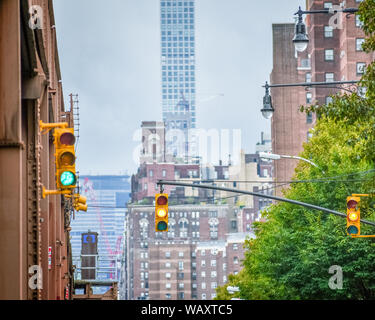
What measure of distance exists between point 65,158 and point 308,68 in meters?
123

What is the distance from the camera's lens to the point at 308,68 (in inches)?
5281

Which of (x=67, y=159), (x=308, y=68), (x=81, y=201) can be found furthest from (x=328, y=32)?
(x=67, y=159)

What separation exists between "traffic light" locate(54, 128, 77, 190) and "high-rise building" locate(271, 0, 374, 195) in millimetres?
87255

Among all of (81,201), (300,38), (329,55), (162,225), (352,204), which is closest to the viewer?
(81,201)

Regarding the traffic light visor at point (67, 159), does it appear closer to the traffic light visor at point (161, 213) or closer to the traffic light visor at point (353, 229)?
the traffic light visor at point (161, 213)

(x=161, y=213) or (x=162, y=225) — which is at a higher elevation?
(x=161, y=213)

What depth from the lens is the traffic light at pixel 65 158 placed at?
1322cm

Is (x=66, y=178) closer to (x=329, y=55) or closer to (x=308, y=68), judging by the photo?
(x=329, y=55)

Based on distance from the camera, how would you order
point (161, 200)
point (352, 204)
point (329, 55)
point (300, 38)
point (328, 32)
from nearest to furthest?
point (352, 204) < point (161, 200) < point (300, 38) < point (328, 32) < point (329, 55)

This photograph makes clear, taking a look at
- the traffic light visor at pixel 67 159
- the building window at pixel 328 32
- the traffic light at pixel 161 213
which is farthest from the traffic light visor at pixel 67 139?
the building window at pixel 328 32

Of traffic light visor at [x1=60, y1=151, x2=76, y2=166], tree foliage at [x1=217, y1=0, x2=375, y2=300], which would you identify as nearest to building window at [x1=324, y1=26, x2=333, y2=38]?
tree foliage at [x1=217, y1=0, x2=375, y2=300]

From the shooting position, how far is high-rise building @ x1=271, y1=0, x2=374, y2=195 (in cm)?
10012
